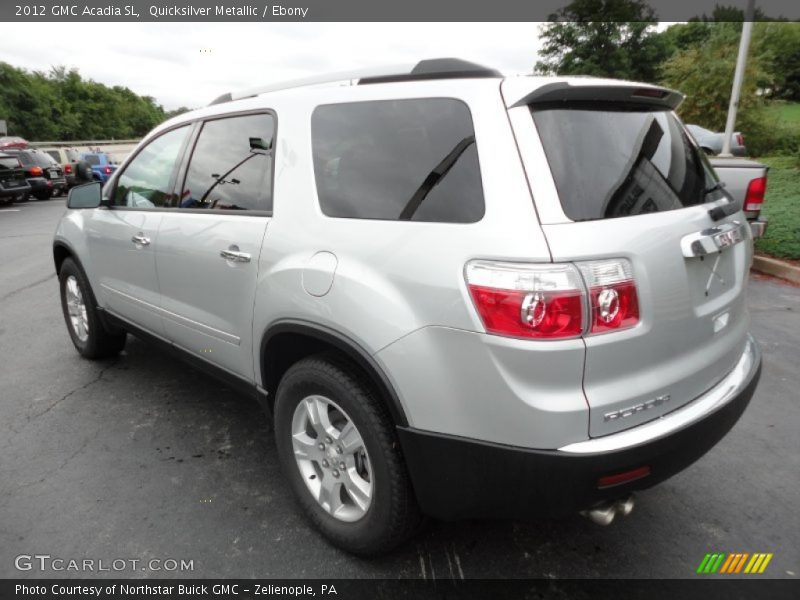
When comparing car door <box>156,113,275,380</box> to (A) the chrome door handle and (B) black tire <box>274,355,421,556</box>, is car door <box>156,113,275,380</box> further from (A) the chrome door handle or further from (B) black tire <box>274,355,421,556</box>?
(B) black tire <box>274,355,421,556</box>

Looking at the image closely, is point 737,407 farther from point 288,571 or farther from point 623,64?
point 623,64

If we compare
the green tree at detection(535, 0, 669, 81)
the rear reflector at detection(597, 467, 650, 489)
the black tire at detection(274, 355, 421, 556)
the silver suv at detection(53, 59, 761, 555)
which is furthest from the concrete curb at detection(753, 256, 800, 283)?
the green tree at detection(535, 0, 669, 81)

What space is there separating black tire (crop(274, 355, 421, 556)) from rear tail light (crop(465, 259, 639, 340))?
0.61 meters

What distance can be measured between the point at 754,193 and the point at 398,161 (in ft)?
18.0

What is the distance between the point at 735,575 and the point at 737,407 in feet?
2.25

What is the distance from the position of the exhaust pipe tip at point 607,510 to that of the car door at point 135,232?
2591 mm

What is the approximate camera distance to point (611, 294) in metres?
1.70

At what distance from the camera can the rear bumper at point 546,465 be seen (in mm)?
1709

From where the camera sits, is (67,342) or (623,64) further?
(623,64)

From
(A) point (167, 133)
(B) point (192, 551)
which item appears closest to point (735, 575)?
(B) point (192, 551)

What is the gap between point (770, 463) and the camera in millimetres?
2967

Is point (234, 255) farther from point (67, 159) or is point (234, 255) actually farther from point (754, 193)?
point (67, 159)

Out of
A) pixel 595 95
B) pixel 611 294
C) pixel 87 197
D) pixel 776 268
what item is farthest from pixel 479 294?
pixel 776 268

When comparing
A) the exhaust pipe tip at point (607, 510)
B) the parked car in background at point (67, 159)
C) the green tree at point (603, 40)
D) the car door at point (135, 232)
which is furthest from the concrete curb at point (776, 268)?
the green tree at point (603, 40)
